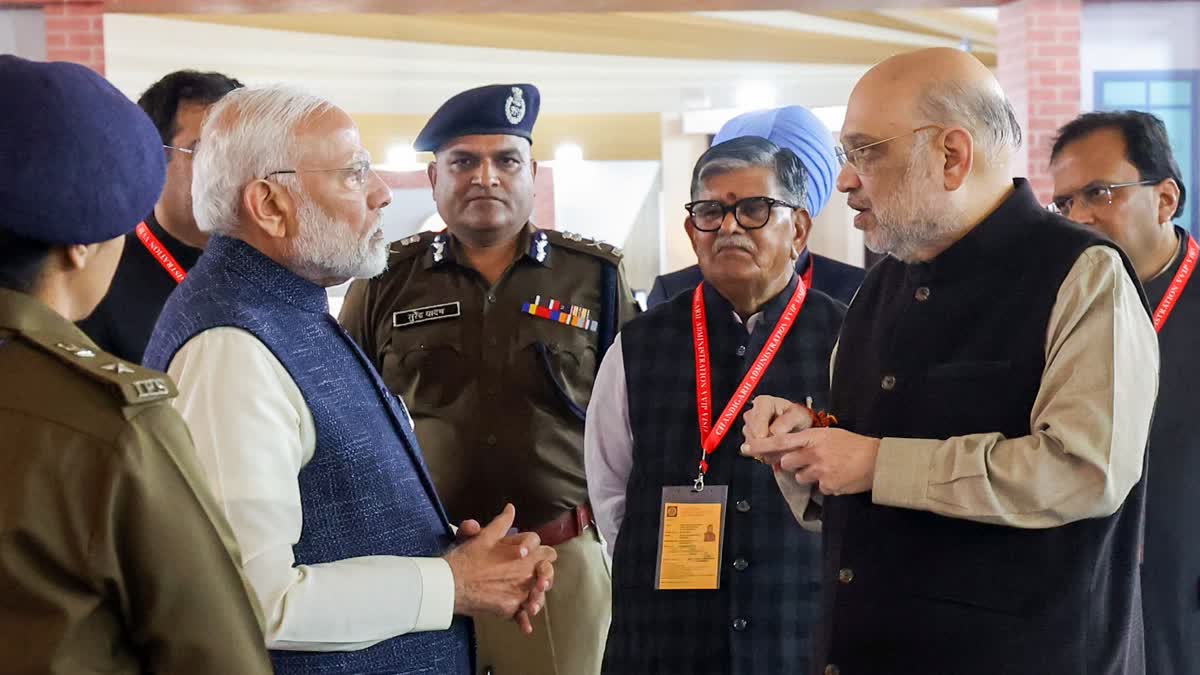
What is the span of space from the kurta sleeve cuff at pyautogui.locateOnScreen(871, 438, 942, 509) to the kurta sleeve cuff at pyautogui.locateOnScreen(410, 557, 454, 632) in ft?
2.24

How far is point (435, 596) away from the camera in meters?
1.96

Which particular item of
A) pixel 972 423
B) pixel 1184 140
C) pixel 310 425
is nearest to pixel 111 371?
pixel 310 425

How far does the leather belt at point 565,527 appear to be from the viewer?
337 centimetres

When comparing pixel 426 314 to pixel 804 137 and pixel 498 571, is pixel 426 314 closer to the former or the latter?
pixel 804 137

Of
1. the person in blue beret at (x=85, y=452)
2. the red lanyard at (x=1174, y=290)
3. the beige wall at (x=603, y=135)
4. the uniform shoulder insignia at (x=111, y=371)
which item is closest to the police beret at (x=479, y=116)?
the red lanyard at (x=1174, y=290)

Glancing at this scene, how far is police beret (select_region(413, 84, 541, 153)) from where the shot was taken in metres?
3.58

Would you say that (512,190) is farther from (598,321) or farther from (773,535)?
(773,535)

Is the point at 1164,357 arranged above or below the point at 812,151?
below

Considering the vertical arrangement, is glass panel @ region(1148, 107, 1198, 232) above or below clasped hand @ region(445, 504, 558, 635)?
above

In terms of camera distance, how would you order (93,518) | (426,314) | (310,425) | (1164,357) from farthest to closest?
(426,314)
(1164,357)
(310,425)
(93,518)

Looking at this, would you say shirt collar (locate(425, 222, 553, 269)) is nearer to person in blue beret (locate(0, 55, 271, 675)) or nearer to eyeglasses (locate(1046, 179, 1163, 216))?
eyeglasses (locate(1046, 179, 1163, 216))

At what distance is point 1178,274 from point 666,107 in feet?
29.0

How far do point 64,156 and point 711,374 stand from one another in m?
1.77

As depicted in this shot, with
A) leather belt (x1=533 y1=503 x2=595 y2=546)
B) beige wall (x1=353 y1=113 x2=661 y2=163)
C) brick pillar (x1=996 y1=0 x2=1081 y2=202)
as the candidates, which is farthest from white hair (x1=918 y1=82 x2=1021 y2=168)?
beige wall (x1=353 y1=113 x2=661 y2=163)
